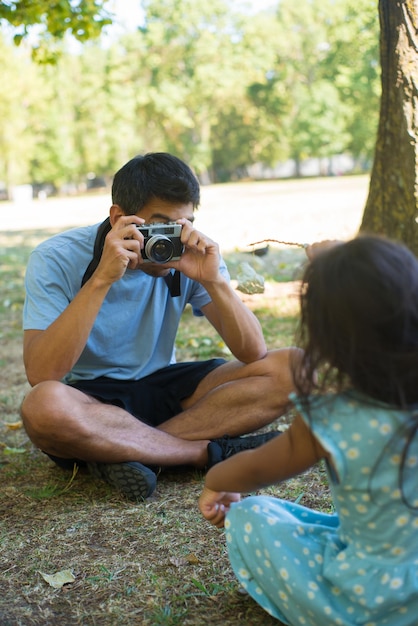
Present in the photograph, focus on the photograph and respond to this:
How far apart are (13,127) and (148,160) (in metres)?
36.7

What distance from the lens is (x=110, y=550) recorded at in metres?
2.50

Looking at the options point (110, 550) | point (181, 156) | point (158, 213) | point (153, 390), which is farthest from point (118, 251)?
point (181, 156)

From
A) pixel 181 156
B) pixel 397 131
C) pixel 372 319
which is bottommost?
pixel 181 156

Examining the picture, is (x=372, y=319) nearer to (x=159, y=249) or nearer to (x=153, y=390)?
(x=159, y=249)

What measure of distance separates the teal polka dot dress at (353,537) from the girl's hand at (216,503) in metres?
0.13

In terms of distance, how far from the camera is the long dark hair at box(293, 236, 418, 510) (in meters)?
1.49

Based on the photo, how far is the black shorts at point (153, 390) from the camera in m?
3.10

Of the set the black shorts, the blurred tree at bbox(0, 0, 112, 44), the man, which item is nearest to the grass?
the man

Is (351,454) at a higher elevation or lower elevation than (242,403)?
higher

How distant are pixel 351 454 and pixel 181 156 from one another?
4750 cm

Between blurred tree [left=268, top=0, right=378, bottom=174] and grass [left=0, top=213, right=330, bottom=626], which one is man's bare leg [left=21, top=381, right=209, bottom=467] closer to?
grass [left=0, top=213, right=330, bottom=626]

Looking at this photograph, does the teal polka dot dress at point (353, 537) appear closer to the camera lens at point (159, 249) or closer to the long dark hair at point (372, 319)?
A: the long dark hair at point (372, 319)

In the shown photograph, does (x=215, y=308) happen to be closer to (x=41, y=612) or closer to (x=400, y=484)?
(x=41, y=612)

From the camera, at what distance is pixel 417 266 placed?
1.51 metres
